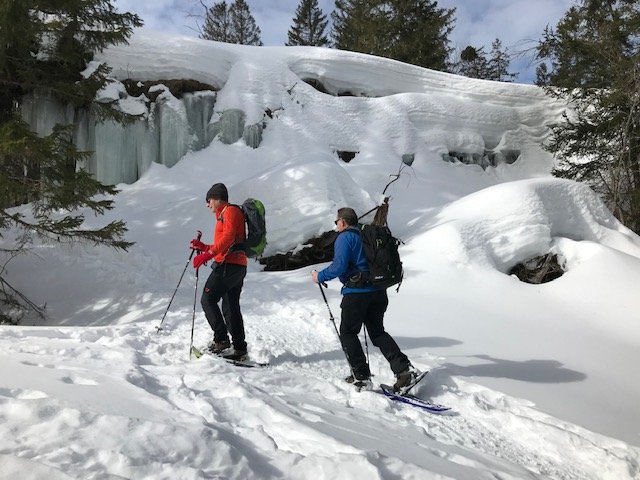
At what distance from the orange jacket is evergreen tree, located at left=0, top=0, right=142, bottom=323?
2.88 metres

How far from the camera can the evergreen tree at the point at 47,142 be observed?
571cm

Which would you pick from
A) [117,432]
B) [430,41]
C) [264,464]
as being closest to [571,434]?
[264,464]

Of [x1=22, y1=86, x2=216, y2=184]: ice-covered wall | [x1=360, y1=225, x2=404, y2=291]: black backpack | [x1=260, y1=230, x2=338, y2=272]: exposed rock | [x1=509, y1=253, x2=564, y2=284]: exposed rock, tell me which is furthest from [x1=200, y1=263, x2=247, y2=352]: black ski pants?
[x1=22, y1=86, x2=216, y2=184]: ice-covered wall

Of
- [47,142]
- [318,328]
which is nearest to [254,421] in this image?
[318,328]

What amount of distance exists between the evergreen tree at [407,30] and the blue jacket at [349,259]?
20219 mm

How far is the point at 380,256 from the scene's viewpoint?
3875 millimetres

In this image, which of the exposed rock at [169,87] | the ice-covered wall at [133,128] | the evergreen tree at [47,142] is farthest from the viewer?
the exposed rock at [169,87]

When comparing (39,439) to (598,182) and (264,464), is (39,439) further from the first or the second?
(598,182)

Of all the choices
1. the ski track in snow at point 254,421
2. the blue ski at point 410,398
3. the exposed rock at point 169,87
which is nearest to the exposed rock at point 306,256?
the ski track in snow at point 254,421

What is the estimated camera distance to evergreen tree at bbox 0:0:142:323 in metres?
5.71

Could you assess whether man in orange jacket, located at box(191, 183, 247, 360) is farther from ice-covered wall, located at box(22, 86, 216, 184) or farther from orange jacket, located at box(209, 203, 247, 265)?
ice-covered wall, located at box(22, 86, 216, 184)

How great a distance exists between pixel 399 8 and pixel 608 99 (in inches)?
469

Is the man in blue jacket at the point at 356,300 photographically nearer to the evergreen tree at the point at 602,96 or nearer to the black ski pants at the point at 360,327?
the black ski pants at the point at 360,327

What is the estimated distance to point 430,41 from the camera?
21516 mm
